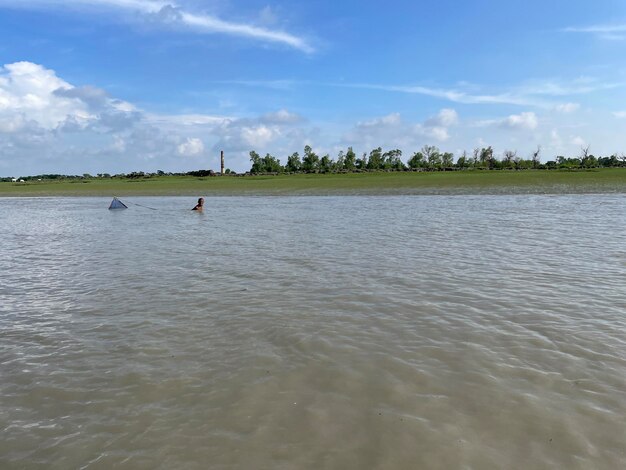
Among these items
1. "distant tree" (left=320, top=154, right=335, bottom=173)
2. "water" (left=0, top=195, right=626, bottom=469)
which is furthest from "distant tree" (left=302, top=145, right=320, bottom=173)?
"water" (left=0, top=195, right=626, bottom=469)

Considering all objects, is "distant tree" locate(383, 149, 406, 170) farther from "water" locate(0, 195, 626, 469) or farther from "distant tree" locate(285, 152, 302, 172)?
"water" locate(0, 195, 626, 469)

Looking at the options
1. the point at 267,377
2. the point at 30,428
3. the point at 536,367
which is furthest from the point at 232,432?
the point at 536,367

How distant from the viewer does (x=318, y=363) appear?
5.50m

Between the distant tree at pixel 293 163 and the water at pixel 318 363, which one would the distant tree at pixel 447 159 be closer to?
the distant tree at pixel 293 163

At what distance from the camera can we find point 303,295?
337 inches

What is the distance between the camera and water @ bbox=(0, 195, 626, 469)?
384cm

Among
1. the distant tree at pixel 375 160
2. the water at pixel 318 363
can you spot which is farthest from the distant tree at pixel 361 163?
the water at pixel 318 363

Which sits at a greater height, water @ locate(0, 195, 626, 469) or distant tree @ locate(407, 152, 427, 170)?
distant tree @ locate(407, 152, 427, 170)

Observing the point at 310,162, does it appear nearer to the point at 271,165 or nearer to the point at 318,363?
the point at 271,165

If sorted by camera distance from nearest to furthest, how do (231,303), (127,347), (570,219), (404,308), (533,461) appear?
(533,461) → (127,347) → (404,308) → (231,303) → (570,219)

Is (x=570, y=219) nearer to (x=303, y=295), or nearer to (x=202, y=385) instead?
(x=303, y=295)

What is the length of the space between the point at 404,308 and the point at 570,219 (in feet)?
54.5

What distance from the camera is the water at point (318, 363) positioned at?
384cm

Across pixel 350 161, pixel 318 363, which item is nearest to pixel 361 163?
pixel 350 161
